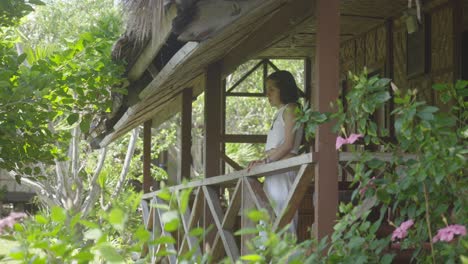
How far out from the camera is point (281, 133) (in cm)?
544

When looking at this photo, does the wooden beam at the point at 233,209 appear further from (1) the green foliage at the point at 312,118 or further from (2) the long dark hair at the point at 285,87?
(1) the green foliage at the point at 312,118

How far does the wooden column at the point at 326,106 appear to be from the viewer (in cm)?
Answer: 414

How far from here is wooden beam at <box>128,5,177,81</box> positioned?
4.66 metres

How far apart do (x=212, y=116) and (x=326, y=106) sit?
3.16 m

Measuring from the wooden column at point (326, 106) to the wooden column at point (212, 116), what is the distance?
3025 millimetres

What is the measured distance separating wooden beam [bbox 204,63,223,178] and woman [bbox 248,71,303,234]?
1648 mm

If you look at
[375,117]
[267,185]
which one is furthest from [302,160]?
[375,117]

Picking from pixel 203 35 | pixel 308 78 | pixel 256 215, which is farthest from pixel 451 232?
pixel 308 78

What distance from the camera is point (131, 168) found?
2172cm

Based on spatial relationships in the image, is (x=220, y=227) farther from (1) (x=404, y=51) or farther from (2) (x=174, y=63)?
(1) (x=404, y=51)

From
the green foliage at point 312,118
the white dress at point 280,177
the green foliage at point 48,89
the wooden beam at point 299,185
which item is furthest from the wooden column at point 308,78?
the green foliage at point 312,118

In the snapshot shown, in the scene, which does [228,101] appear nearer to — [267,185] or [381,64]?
[381,64]

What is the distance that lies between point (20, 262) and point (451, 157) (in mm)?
1797

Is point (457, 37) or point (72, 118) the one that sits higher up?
point (457, 37)
